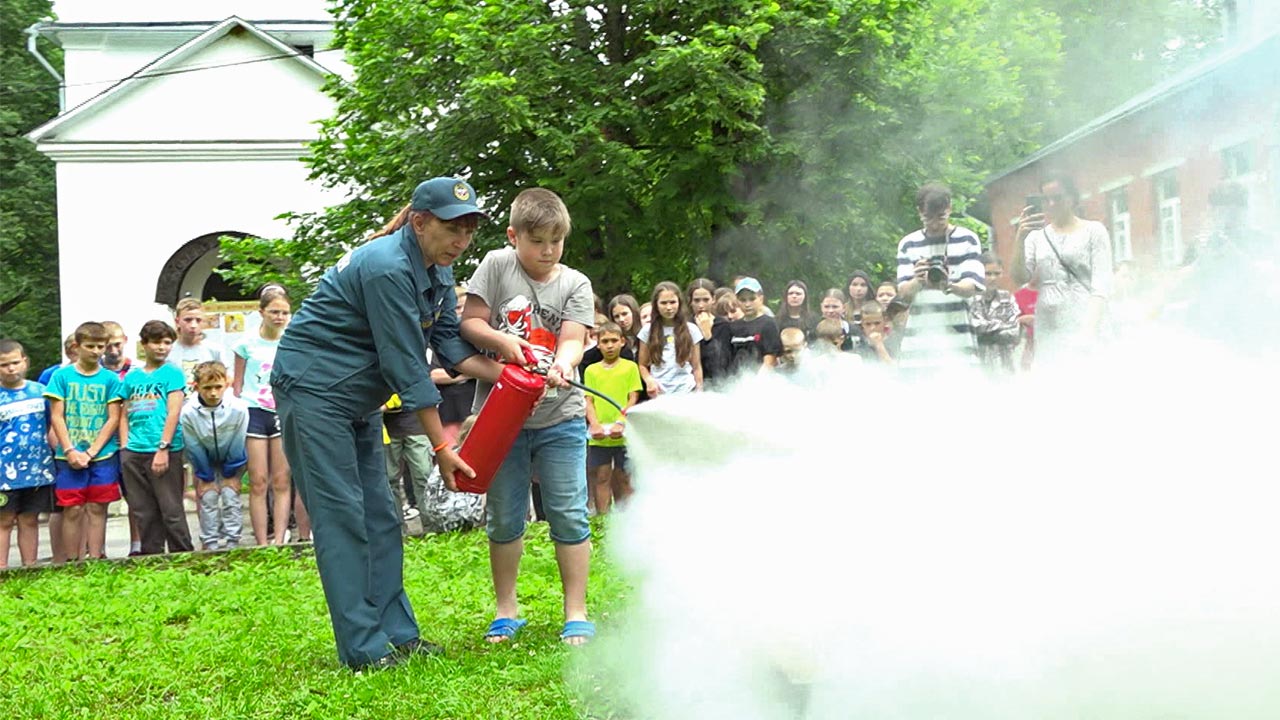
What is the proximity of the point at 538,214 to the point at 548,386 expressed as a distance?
697 millimetres

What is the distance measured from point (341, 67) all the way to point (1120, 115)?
25.4m

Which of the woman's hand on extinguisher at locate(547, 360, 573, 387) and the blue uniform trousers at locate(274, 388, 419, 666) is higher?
the woman's hand on extinguisher at locate(547, 360, 573, 387)

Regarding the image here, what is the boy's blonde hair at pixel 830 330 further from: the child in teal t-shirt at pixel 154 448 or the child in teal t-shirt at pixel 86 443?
the child in teal t-shirt at pixel 86 443

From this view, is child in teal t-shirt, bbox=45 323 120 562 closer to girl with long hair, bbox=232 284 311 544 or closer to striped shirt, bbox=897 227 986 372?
girl with long hair, bbox=232 284 311 544

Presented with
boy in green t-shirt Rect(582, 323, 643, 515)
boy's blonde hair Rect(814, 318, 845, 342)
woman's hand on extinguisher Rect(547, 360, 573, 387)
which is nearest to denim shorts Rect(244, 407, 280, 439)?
boy in green t-shirt Rect(582, 323, 643, 515)

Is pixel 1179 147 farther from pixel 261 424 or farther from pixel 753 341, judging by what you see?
pixel 261 424

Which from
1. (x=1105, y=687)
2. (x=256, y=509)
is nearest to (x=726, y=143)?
(x=256, y=509)

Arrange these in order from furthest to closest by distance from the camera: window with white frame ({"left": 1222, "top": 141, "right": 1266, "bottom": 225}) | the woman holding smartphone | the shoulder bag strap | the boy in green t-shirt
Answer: the boy in green t-shirt
the shoulder bag strap
the woman holding smartphone
window with white frame ({"left": 1222, "top": 141, "right": 1266, "bottom": 225})

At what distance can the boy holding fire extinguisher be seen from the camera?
556cm

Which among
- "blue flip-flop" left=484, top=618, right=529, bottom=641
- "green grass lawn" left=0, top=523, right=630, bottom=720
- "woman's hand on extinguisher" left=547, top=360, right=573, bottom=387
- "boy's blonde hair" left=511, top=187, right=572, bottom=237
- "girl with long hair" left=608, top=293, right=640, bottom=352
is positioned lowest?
"green grass lawn" left=0, top=523, right=630, bottom=720

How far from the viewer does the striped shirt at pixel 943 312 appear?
757 cm

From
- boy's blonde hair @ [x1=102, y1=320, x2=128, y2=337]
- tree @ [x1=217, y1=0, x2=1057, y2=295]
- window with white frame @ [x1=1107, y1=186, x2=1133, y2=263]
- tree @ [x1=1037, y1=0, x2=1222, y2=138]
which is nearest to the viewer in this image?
tree @ [x1=1037, y1=0, x2=1222, y2=138]

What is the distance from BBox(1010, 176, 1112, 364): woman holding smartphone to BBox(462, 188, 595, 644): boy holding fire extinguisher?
2.16 m

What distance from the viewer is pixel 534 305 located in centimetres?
564
